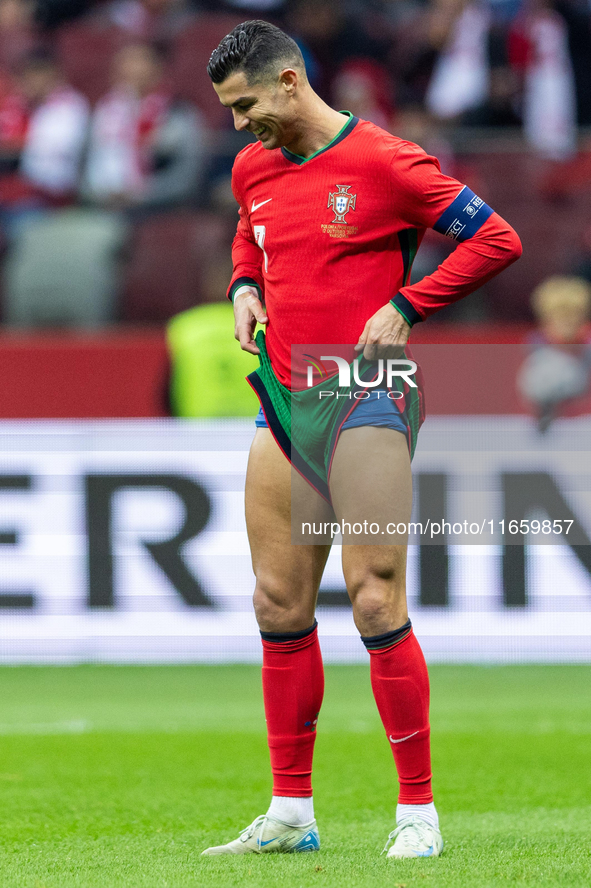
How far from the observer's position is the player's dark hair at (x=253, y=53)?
2.96 m

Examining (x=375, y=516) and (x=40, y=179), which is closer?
(x=375, y=516)

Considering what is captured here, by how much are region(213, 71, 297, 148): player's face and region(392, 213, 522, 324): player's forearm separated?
1.63ft

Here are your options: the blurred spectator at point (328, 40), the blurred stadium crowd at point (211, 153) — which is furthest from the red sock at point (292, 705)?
the blurred spectator at point (328, 40)

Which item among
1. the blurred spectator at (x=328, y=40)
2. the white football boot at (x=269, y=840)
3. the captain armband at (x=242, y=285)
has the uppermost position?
the blurred spectator at (x=328, y=40)

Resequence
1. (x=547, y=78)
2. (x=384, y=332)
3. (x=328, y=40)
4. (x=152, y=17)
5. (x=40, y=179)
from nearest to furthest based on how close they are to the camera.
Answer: (x=384, y=332), (x=40, y=179), (x=547, y=78), (x=328, y=40), (x=152, y=17)

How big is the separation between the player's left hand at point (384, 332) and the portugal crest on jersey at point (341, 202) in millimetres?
247

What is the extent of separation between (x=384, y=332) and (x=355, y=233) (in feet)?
0.87

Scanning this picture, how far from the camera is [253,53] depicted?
9.70 ft

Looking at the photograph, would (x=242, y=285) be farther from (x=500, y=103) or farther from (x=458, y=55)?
(x=458, y=55)

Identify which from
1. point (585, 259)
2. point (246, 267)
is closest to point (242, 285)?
point (246, 267)

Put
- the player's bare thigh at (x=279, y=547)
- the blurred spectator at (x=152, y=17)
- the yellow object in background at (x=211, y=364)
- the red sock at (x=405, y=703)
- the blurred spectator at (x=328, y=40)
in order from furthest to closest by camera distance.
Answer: the blurred spectator at (x=152, y=17) < the blurred spectator at (x=328, y=40) < the yellow object in background at (x=211, y=364) < the player's bare thigh at (x=279, y=547) < the red sock at (x=405, y=703)

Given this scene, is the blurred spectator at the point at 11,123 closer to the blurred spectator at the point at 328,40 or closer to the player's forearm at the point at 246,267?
the blurred spectator at the point at 328,40

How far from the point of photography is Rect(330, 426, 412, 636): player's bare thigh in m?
2.97

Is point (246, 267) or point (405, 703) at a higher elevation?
point (246, 267)
